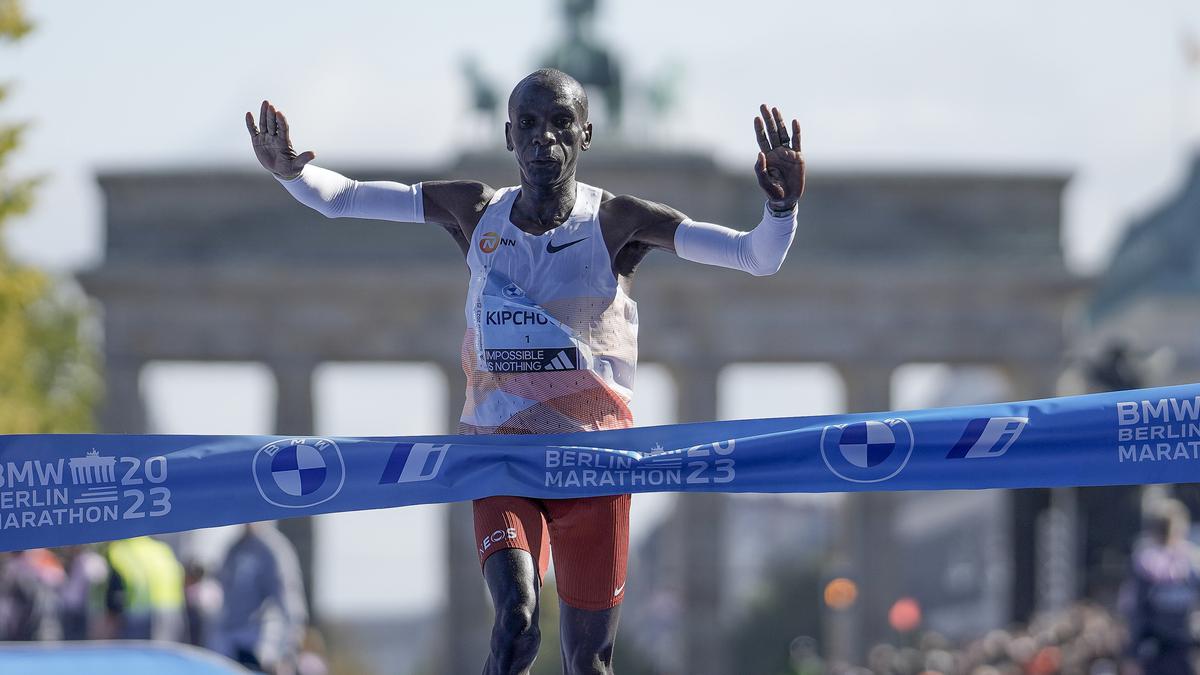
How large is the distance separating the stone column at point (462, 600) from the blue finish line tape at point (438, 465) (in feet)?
133

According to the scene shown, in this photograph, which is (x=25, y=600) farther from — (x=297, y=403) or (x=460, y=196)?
(x=297, y=403)

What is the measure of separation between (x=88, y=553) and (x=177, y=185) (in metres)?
25.9

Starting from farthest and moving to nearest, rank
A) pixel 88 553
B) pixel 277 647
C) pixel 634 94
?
pixel 634 94 → pixel 88 553 → pixel 277 647

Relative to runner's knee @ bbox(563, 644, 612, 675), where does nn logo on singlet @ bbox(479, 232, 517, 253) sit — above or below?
above

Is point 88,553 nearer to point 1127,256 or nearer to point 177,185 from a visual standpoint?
point 177,185

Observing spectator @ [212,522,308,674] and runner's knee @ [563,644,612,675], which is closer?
runner's knee @ [563,644,612,675]

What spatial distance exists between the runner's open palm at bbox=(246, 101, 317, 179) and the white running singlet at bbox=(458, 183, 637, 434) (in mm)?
609

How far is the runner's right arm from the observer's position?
7.09 m

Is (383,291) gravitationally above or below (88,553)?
above

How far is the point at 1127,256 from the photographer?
10362 cm

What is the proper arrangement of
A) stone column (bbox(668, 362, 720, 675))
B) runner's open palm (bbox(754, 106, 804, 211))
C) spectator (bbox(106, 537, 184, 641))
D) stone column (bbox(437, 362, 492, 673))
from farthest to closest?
stone column (bbox(668, 362, 720, 675))
stone column (bbox(437, 362, 492, 673))
spectator (bbox(106, 537, 184, 641))
runner's open palm (bbox(754, 106, 804, 211))

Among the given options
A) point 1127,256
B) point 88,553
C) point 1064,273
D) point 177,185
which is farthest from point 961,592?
point 88,553

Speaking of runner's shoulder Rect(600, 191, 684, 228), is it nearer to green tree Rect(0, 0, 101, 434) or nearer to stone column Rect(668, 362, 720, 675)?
green tree Rect(0, 0, 101, 434)

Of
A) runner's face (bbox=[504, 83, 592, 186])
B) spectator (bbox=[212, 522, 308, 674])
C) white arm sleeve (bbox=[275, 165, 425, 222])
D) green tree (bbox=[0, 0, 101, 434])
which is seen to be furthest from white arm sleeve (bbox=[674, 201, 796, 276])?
green tree (bbox=[0, 0, 101, 434])
